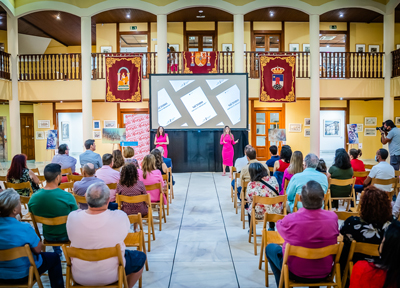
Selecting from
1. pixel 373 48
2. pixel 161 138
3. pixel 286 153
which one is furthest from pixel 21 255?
pixel 373 48

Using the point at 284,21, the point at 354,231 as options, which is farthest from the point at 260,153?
the point at 354,231

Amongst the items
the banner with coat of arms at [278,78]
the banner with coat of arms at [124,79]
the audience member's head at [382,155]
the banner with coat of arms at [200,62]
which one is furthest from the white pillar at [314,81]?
the banner with coat of arms at [124,79]

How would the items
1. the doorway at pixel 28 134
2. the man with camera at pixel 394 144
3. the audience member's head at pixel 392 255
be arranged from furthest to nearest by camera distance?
the doorway at pixel 28 134, the man with camera at pixel 394 144, the audience member's head at pixel 392 255

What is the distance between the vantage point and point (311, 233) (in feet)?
7.24

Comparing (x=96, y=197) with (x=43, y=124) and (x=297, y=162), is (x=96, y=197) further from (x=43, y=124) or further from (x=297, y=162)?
(x=43, y=124)

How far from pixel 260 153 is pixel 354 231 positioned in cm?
1060

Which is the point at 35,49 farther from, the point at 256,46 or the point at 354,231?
the point at 354,231

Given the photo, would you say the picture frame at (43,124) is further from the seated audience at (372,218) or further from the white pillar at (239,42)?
the seated audience at (372,218)

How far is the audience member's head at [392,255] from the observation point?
156 cm

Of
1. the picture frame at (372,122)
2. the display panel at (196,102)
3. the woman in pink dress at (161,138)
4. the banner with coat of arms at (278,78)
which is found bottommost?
the woman in pink dress at (161,138)

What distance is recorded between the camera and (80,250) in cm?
204

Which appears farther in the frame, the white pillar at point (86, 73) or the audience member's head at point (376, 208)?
the white pillar at point (86, 73)

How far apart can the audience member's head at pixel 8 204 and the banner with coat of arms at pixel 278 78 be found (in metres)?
8.86

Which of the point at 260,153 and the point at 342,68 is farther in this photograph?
the point at 260,153
